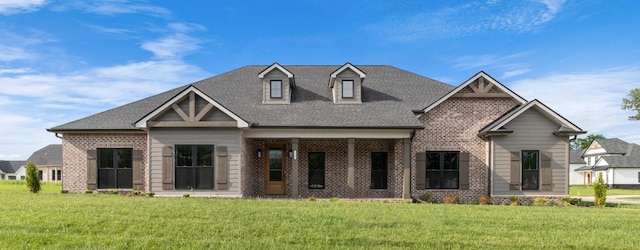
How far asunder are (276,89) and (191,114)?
4.57 m

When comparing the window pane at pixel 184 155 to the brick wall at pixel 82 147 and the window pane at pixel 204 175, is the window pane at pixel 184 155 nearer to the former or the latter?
the window pane at pixel 204 175

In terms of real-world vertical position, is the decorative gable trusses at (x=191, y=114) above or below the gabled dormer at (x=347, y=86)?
below

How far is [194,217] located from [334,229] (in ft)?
10.8

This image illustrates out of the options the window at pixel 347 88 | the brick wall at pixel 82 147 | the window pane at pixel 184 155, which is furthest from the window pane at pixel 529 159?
the brick wall at pixel 82 147

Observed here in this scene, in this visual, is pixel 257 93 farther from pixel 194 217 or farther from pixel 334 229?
pixel 334 229

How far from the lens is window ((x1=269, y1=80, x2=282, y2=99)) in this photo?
65.7 ft

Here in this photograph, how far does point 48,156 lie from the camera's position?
240 feet

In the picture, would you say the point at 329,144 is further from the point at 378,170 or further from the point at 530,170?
the point at 530,170

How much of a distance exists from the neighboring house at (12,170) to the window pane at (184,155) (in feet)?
311

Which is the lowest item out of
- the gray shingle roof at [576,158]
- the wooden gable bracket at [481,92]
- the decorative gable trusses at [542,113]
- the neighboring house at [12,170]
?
the neighboring house at [12,170]

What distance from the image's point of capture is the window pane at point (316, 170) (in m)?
19.4

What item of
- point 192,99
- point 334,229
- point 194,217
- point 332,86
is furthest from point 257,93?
point 334,229

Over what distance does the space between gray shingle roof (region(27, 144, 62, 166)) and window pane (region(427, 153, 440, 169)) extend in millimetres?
67281

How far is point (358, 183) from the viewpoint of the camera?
1925 centimetres
